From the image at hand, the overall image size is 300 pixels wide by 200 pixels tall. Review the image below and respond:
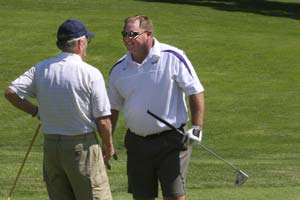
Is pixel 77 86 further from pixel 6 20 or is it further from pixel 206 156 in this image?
pixel 6 20

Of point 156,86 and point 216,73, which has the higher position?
point 156,86

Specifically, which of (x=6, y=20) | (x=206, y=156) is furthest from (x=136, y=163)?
(x=6, y=20)

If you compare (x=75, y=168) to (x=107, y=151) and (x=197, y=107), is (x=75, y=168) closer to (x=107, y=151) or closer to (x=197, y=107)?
(x=107, y=151)

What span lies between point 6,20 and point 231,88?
504 inches

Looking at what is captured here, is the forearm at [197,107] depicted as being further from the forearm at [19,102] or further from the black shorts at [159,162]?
the forearm at [19,102]

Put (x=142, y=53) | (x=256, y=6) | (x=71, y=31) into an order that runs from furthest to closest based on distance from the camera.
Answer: (x=256, y=6), (x=142, y=53), (x=71, y=31)

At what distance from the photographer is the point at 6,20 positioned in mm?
35219

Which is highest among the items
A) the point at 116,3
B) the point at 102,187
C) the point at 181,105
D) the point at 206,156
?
the point at 181,105

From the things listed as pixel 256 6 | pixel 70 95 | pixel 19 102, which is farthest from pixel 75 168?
pixel 256 6

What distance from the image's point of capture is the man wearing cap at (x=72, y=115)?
646 cm

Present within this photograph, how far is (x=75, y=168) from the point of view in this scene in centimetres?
660

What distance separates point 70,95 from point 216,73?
71.1 ft

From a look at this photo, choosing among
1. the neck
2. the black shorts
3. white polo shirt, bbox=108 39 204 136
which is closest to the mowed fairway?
the black shorts

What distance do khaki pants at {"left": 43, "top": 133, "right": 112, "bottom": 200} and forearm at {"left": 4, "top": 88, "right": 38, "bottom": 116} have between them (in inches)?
13.7
